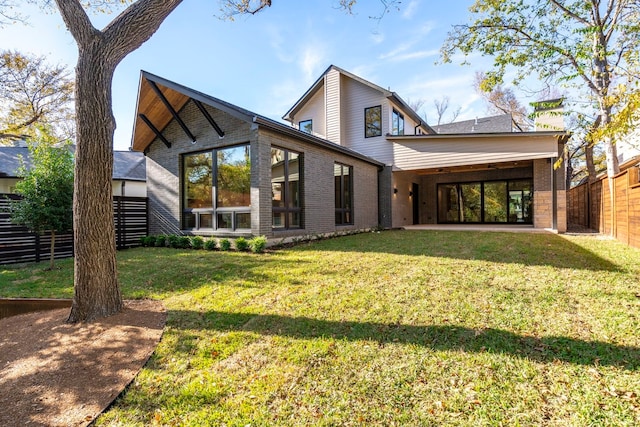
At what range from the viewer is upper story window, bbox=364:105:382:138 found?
1458 centimetres

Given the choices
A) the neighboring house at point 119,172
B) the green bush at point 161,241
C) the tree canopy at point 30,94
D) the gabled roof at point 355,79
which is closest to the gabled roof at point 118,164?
the neighboring house at point 119,172

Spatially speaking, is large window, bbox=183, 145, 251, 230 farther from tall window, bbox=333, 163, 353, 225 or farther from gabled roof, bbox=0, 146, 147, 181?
gabled roof, bbox=0, 146, 147, 181

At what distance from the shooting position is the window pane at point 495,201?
1630 cm

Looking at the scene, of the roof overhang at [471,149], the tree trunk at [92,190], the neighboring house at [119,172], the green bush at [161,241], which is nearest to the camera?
the tree trunk at [92,190]

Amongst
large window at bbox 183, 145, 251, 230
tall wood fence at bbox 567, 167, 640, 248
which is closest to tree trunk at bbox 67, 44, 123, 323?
large window at bbox 183, 145, 251, 230

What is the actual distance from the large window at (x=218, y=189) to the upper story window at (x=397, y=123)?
8.47m

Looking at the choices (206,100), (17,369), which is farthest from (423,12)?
(17,369)

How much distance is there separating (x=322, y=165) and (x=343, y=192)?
1791 mm

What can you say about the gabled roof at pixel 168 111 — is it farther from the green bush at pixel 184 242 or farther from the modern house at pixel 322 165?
the green bush at pixel 184 242

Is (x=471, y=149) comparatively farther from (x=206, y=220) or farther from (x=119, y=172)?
(x=119, y=172)

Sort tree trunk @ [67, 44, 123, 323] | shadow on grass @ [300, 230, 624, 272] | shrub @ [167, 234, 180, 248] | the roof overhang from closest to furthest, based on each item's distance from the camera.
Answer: tree trunk @ [67, 44, 123, 323], shadow on grass @ [300, 230, 624, 272], shrub @ [167, 234, 180, 248], the roof overhang

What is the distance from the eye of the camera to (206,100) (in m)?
8.71

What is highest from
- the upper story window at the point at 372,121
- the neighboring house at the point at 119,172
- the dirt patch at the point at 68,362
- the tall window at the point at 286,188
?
the upper story window at the point at 372,121

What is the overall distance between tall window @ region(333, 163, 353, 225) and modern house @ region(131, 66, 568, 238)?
4 centimetres
